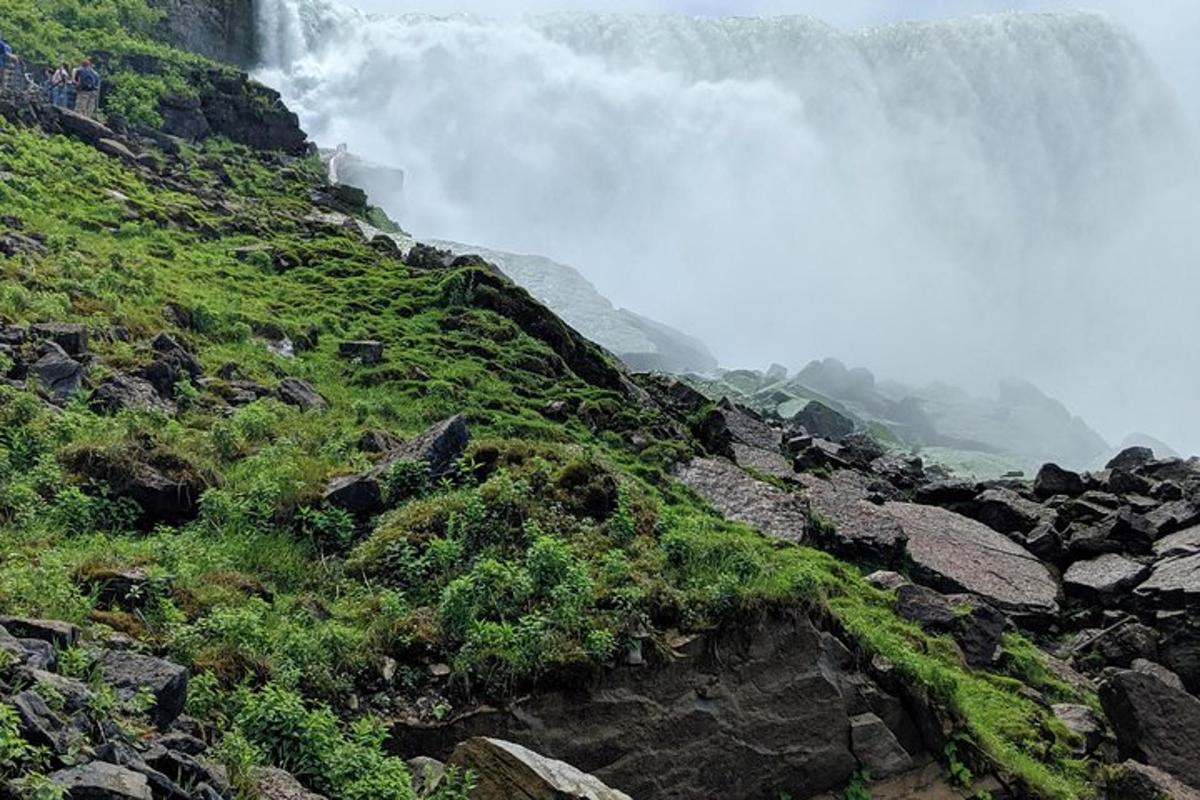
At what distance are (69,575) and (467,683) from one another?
10.3 feet

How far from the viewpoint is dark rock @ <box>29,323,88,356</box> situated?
46.0 ft

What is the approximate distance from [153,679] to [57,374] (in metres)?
7.84

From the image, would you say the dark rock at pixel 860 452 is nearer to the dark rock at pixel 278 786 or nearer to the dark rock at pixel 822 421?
the dark rock at pixel 822 421

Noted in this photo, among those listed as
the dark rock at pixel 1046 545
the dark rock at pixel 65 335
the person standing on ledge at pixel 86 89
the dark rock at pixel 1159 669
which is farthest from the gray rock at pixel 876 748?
the person standing on ledge at pixel 86 89

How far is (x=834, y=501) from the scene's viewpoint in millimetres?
19859

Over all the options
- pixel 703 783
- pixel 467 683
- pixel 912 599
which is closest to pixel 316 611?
pixel 467 683

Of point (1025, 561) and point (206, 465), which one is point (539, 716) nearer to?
point (206, 465)

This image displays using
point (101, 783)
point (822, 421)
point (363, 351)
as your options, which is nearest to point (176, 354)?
point (363, 351)

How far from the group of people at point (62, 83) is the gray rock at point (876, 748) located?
2886 centimetres

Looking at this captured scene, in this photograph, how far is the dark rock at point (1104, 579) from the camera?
18.6 metres

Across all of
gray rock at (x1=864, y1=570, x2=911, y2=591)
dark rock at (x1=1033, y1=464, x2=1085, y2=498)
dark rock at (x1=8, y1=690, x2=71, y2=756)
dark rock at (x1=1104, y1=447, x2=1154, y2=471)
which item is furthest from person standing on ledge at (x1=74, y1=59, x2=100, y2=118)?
dark rock at (x1=8, y1=690, x2=71, y2=756)

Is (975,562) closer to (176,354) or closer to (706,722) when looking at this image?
(706,722)

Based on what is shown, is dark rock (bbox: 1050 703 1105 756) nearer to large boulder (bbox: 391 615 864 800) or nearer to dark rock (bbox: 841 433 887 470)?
large boulder (bbox: 391 615 864 800)

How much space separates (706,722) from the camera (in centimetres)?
980
